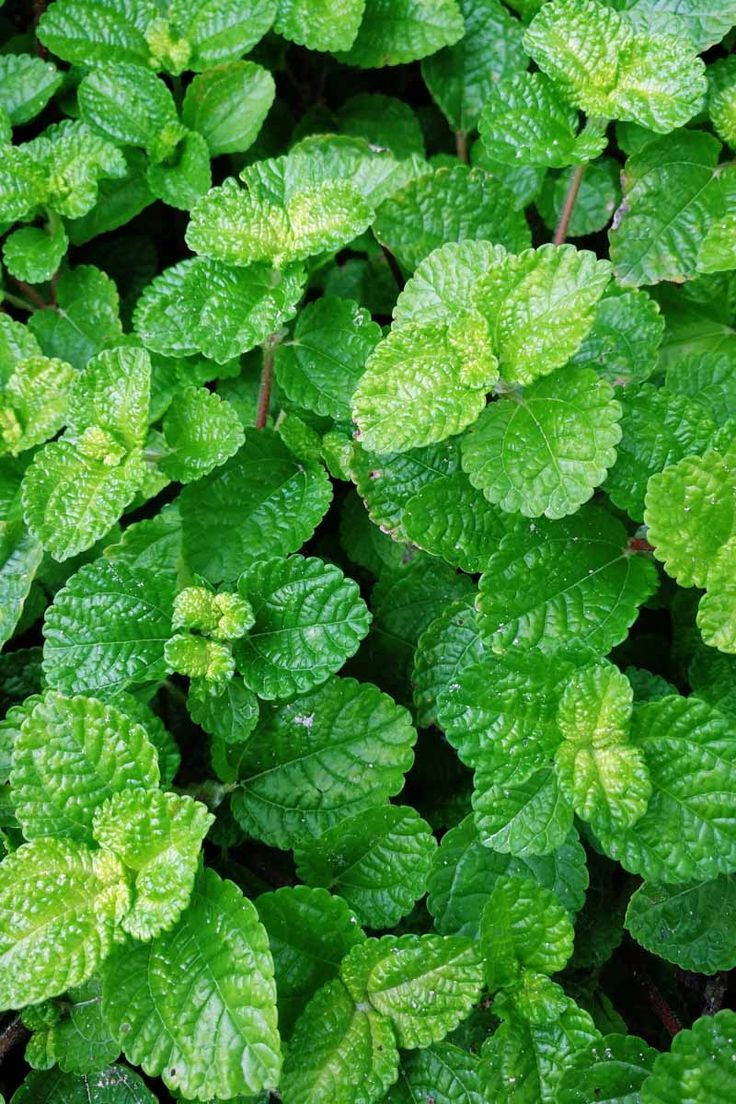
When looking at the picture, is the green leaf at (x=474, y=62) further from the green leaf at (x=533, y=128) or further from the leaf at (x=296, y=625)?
the leaf at (x=296, y=625)

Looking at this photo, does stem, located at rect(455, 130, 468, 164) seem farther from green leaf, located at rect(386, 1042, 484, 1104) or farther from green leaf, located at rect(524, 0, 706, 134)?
green leaf, located at rect(386, 1042, 484, 1104)

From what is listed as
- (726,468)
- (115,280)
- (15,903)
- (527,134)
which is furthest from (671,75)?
(15,903)

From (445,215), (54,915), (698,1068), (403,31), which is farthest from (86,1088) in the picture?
(403,31)

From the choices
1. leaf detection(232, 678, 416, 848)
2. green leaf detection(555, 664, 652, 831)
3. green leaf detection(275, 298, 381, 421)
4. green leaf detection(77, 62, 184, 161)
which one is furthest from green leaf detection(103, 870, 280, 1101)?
green leaf detection(77, 62, 184, 161)

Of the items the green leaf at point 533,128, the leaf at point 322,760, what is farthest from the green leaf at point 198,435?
the green leaf at point 533,128

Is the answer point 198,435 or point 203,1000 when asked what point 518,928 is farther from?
point 198,435
